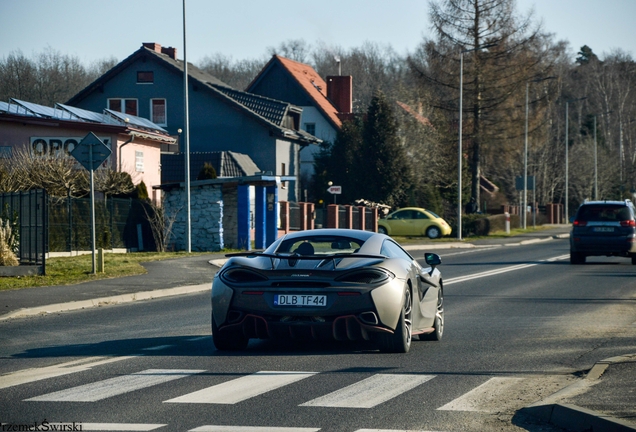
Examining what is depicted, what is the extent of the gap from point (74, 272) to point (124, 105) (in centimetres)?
3868

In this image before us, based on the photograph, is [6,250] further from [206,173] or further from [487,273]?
[206,173]

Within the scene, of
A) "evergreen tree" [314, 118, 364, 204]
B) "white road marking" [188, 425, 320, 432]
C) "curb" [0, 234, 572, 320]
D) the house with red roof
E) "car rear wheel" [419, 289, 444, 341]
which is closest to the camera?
"white road marking" [188, 425, 320, 432]

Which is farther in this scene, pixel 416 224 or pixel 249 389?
pixel 416 224

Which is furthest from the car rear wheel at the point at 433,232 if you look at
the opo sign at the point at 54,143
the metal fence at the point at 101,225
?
the metal fence at the point at 101,225

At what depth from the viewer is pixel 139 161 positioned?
142ft

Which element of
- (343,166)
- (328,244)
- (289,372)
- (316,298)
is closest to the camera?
(289,372)

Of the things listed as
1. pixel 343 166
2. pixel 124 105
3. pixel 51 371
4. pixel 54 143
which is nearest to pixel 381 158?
pixel 343 166

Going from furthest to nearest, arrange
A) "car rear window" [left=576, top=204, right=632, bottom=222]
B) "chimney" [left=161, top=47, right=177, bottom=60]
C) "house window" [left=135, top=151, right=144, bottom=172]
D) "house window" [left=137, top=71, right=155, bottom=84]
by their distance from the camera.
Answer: "chimney" [left=161, top=47, right=177, bottom=60]
"house window" [left=137, top=71, right=155, bottom=84]
"house window" [left=135, top=151, right=144, bottom=172]
"car rear window" [left=576, top=204, right=632, bottom=222]

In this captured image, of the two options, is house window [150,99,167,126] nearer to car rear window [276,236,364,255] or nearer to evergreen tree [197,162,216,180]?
evergreen tree [197,162,216,180]

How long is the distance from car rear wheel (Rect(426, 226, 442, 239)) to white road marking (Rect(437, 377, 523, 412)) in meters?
43.2

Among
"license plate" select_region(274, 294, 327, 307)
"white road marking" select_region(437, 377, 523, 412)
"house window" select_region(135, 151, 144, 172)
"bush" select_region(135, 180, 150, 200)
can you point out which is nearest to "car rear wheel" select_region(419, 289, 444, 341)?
"license plate" select_region(274, 294, 327, 307)

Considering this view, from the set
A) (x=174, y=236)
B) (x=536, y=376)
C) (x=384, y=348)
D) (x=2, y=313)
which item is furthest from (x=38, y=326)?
(x=174, y=236)

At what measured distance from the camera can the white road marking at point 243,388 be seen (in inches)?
294

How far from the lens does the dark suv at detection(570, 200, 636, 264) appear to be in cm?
2877
